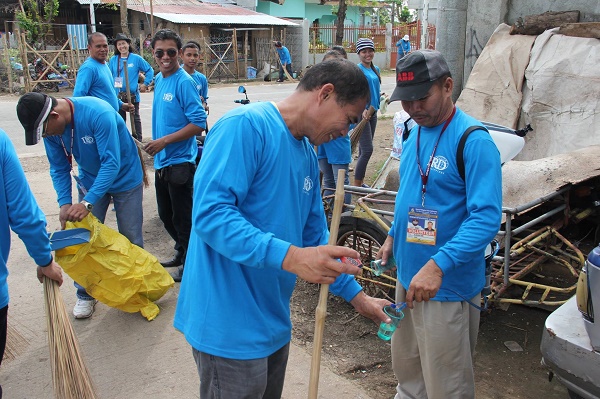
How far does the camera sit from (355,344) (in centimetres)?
367

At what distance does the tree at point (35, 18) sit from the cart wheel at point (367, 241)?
62.0ft

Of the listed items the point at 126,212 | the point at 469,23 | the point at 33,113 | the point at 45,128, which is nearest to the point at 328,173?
the point at 126,212

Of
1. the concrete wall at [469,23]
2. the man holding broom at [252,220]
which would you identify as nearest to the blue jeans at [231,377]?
the man holding broom at [252,220]

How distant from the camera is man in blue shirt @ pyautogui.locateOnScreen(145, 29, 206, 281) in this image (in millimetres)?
4477

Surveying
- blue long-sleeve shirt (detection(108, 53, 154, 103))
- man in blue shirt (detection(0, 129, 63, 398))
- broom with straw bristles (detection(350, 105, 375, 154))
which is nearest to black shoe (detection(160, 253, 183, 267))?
man in blue shirt (detection(0, 129, 63, 398))

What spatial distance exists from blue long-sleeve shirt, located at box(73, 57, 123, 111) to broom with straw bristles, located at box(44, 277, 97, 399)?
13.4 ft

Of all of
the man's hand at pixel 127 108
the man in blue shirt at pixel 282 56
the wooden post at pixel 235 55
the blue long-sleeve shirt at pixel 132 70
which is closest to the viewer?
the man's hand at pixel 127 108

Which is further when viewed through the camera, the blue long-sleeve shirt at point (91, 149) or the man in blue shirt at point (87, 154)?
the blue long-sleeve shirt at point (91, 149)

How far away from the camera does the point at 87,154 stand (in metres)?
3.84

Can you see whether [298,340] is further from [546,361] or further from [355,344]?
[546,361]

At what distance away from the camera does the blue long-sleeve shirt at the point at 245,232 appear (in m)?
1.64

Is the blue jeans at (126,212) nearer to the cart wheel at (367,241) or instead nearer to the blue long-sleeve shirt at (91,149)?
the blue long-sleeve shirt at (91,149)

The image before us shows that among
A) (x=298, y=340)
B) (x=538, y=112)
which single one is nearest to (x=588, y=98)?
(x=538, y=112)

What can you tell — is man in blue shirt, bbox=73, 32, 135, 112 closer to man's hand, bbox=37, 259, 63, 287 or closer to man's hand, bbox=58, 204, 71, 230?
man's hand, bbox=58, 204, 71, 230
